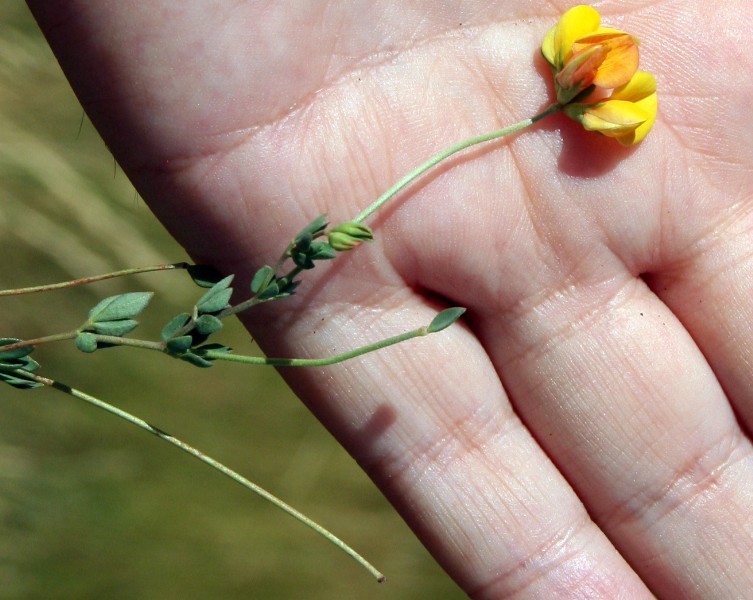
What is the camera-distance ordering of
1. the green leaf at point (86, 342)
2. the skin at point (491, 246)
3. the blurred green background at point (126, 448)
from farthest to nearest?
the blurred green background at point (126, 448)
the skin at point (491, 246)
the green leaf at point (86, 342)

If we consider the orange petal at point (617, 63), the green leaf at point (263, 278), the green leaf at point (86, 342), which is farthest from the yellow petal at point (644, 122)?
the green leaf at point (86, 342)

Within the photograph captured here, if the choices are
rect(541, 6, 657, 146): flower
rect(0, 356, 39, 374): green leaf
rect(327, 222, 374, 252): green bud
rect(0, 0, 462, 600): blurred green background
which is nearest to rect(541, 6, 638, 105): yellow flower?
rect(541, 6, 657, 146): flower

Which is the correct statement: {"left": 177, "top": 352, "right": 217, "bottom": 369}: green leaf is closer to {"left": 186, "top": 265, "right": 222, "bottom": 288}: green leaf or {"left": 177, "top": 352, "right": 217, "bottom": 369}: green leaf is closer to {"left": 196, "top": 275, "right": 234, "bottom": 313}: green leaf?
{"left": 196, "top": 275, "right": 234, "bottom": 313}: green leaf

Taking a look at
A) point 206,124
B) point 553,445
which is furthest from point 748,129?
point 206,124

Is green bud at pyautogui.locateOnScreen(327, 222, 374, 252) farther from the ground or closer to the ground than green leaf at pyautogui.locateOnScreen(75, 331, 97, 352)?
farther from the ground

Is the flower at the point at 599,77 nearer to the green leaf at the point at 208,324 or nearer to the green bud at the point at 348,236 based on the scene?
the green bud at the point at 348,236

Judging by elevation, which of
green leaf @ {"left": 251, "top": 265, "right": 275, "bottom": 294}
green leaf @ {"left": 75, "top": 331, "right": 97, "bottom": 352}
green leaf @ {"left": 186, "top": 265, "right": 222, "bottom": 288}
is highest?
green leaf @ {"left": 251, "top": 265, "right": 275, "bottom": 294}

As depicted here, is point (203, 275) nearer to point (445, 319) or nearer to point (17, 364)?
point (17, 364)

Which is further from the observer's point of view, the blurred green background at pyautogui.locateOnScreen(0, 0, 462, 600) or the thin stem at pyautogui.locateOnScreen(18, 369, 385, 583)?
the blurred green background at pyautogui.locateOnScreen(0, 0, 462, 600)
